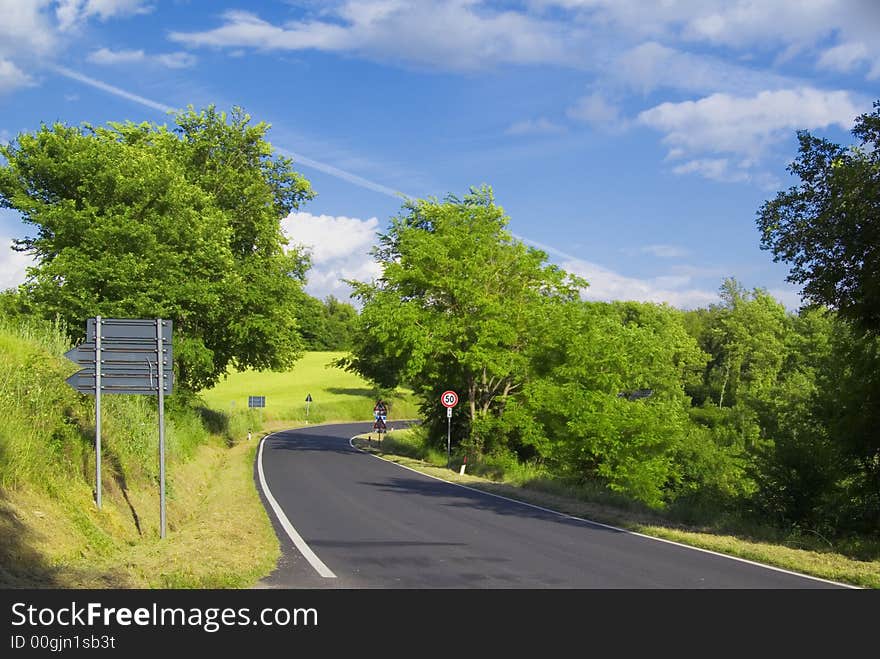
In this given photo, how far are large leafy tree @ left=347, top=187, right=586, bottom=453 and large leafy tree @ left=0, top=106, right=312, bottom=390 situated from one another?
5858 millimetres

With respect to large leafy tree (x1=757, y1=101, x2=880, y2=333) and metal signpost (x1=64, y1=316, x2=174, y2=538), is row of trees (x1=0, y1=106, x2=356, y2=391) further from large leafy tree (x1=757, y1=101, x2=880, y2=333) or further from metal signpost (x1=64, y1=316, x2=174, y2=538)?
large leafy tree (x1=757, y1=101, x2=880, y2=333)

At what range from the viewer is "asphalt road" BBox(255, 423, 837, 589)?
9.41m

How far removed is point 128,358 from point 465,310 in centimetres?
2440

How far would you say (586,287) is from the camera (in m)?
38.5

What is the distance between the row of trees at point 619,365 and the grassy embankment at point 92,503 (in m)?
10.5

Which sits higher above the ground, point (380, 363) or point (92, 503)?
point (380, 363)

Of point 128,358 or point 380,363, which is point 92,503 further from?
point 380,363

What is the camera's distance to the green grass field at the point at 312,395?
77125mm

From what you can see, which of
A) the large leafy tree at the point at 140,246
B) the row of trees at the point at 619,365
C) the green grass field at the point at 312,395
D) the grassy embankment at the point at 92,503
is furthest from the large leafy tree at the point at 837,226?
the green grass field at the point at 312,395

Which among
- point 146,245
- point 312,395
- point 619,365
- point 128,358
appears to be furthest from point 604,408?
point 312,395

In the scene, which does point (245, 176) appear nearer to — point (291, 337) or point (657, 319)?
point (291, 337)

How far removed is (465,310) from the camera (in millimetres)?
36281

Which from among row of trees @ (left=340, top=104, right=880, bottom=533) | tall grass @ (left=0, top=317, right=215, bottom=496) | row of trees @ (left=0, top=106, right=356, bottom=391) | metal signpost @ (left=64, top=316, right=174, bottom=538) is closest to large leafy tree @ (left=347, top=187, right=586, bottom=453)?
row of trees @ (left=340, top=104, right=880, bottom=533)
